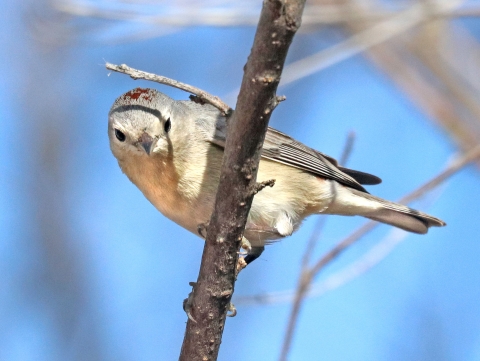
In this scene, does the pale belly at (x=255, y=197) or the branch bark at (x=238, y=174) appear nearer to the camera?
the branch bark at (x=238, y=174)

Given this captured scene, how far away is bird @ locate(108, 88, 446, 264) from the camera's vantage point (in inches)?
133

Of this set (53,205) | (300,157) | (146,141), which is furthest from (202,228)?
(53,205)

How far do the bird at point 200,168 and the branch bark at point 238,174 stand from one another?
789mm

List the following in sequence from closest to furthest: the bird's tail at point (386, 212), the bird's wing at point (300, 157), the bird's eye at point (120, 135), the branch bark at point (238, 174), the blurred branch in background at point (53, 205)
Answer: the branch bark at point (238, 174)
the bird's eye at point (120, 135)
the bird's wing at point (300, 157)
the bird's tail at point (386, 212)
the blurred branch in background at point (53, 205)

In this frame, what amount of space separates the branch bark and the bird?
79 cm

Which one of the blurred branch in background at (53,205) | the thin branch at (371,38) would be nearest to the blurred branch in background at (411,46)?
the thin branch at (371,38)

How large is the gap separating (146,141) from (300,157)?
3.49ft

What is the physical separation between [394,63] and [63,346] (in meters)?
4.03

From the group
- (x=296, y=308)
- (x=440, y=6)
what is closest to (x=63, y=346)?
(x=296, y=308)

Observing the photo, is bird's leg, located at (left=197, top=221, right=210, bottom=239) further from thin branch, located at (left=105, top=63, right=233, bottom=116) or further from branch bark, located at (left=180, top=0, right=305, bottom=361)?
thin branch, located at (left=105, top=63, right=233, bottom=116)

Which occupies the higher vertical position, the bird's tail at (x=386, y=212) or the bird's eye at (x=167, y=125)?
the bird's tail at (x=386, y=212)

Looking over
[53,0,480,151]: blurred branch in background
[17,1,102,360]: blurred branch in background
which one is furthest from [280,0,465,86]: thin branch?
[17,1,102,360]: blurred branch in background

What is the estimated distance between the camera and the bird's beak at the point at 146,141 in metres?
3.32

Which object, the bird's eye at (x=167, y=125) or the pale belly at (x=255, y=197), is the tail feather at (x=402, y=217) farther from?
the bird's eye at (x=167, y=125)
